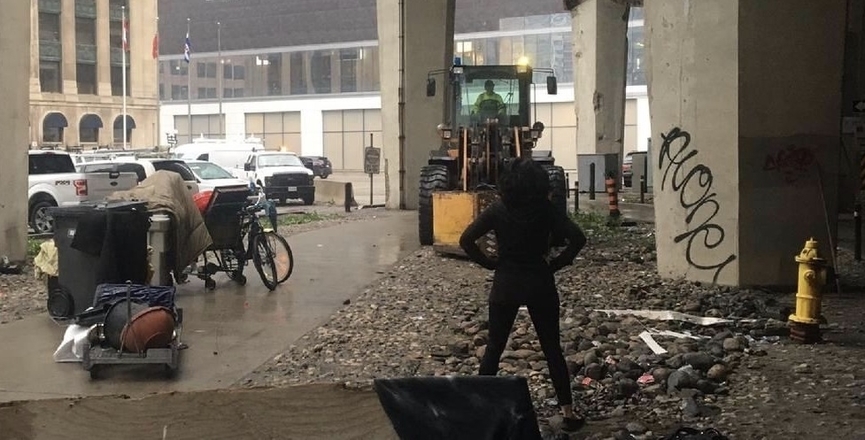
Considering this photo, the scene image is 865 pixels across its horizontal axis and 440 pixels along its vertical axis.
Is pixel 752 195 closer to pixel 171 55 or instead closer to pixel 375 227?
pixel 375 227

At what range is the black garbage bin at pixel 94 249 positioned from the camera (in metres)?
9.02

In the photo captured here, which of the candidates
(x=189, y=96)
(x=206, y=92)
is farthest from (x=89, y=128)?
(x=206, y=92)

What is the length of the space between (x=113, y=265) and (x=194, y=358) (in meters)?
1.56

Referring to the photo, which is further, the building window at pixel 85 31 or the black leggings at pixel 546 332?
the building window at pixel 85 31

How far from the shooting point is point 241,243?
38.2 feet

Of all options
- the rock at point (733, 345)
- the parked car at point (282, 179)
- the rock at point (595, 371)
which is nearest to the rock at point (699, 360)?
the rock at point (733, 345)

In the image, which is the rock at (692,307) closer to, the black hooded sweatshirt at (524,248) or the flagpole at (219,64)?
the black hooded sweatshirt at (524,248)

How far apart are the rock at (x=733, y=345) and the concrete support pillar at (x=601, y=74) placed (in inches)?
994

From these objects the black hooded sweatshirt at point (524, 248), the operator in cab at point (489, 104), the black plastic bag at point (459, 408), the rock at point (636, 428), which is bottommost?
the rock at point (636, 428)

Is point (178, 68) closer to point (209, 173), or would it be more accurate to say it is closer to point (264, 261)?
point (209, 173)

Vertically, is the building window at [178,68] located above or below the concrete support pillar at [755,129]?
above

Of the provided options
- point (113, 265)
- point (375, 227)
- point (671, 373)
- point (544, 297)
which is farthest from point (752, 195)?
point (375, 227)

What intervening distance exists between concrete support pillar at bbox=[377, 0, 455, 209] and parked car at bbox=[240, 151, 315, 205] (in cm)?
568

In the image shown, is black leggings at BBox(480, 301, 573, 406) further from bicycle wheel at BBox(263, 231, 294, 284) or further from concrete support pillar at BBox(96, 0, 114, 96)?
concrete support pillar at BBox(96, 0, 114, 96)
